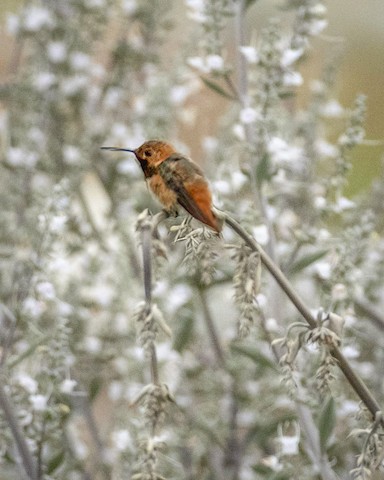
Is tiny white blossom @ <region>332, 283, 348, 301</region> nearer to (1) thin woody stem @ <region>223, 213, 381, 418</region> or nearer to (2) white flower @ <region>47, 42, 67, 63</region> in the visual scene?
(1) thin woody stem @ <region>223, 213, 381, 418</region>

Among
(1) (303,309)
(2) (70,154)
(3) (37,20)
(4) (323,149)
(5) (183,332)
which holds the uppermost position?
(3) (37,20)

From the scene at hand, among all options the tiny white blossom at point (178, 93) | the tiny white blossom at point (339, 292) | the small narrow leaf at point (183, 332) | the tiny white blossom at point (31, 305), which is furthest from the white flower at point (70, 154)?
the tiny white blossom at point (339, 292)

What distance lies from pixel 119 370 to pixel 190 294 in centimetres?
12

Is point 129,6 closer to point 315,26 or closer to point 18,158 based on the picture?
point 18,158

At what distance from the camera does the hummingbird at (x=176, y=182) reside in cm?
34

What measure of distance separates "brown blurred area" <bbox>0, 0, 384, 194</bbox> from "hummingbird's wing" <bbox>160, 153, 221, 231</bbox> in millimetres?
690

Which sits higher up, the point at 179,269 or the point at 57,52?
the point at 57,52

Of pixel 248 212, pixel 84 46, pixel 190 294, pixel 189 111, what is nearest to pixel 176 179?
pixel 248 212

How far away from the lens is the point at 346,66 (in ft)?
4.24

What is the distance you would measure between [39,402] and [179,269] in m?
0.33

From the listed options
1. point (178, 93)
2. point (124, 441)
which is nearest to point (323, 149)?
point (178, 93)

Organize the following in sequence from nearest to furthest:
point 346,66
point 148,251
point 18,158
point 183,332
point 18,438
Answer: point 148,251 → point 18,438 → point 183,332 → point 18,158 → point 346,66

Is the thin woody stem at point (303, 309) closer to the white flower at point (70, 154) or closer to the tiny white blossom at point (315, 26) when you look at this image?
the tiny white blossom at point (315, 26)

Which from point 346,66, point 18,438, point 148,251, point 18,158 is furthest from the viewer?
point 346,66
